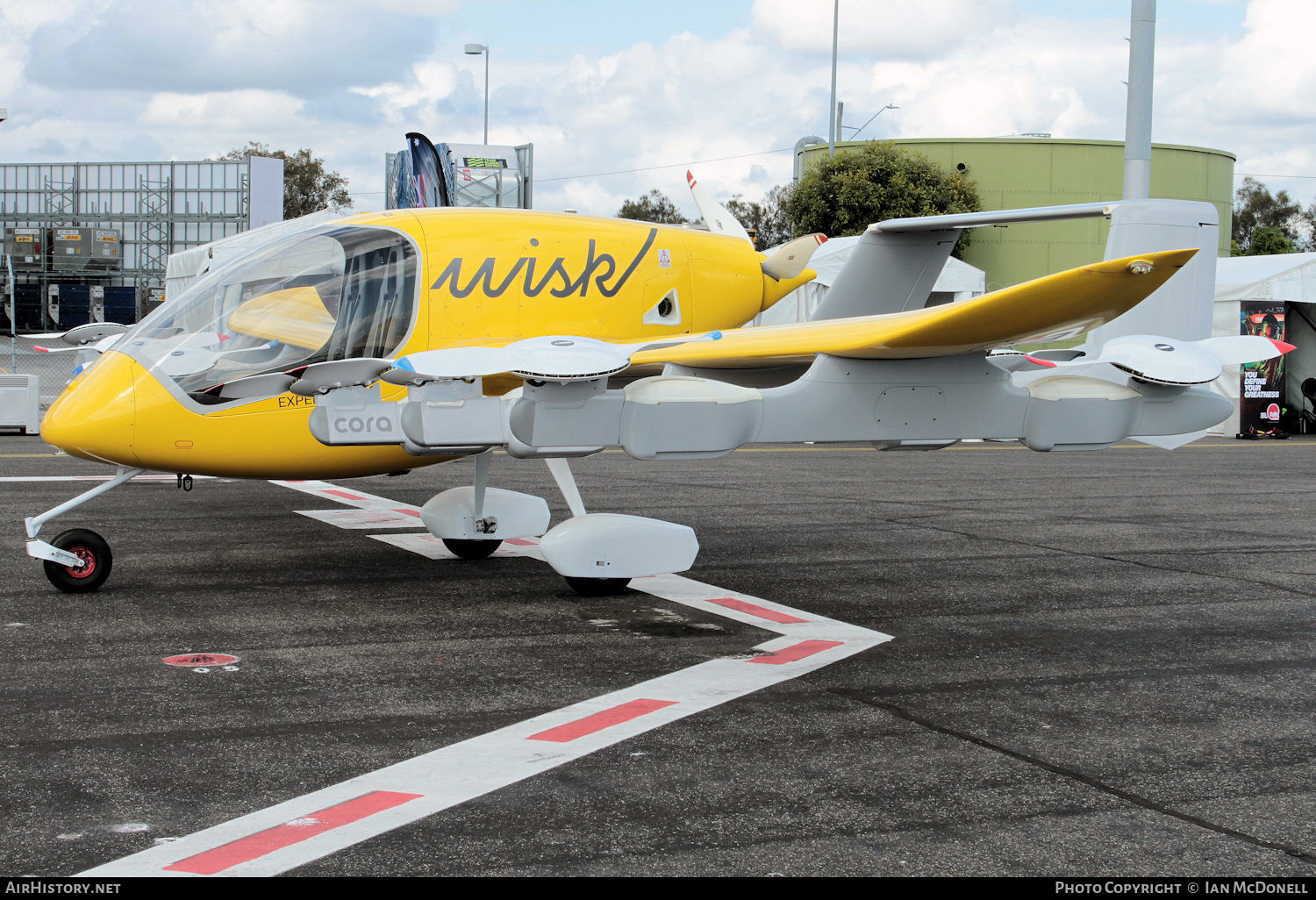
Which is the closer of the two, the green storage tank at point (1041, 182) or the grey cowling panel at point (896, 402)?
the grey cowling panel at point (896, 402)

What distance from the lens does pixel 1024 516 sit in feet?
38.9

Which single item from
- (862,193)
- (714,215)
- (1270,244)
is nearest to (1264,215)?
(1270,244)

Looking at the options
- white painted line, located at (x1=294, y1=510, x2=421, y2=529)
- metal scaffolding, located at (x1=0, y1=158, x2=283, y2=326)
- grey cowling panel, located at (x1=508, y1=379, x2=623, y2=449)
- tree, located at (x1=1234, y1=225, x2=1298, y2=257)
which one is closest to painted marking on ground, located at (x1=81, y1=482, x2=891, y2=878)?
grey cowling panel, located at (x1=508, y1=379, x2=623, y2=449)

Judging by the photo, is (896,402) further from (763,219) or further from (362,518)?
(763,219)

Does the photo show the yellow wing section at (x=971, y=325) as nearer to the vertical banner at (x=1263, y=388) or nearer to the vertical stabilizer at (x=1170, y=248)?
the vertical stabilizer at (x=1170, y=248)

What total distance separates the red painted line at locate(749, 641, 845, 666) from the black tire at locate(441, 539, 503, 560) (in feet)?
10.4

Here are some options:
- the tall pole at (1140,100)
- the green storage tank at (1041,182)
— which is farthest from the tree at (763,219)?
the tall pole at (1140,100)

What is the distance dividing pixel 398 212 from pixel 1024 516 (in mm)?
6838

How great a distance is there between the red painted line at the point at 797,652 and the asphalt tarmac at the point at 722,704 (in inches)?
8.2

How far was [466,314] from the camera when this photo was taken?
309 inches

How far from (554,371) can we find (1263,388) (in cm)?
2134

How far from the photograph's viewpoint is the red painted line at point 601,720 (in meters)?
4.89

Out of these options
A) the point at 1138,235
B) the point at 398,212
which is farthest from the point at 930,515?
the point at 398,212
